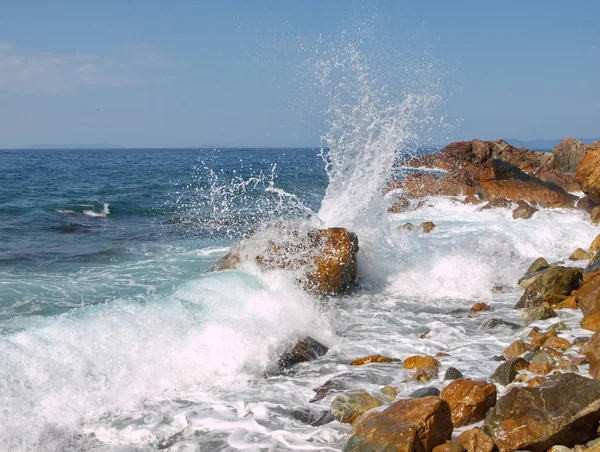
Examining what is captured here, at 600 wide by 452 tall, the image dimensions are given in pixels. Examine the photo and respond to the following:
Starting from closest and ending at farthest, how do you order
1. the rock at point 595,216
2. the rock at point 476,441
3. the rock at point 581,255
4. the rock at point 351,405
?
the rock at point 476,441, the rock at point 351,405, the rock at point 581,255, the rock at point 595,216

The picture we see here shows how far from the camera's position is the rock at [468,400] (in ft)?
15.3

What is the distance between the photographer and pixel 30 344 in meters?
6.43

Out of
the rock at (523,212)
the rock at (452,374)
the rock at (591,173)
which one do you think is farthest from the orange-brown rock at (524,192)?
the rock at (452,374)

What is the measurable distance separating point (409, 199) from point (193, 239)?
820 centimetres

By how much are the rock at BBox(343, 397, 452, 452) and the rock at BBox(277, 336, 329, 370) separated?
2.27 m

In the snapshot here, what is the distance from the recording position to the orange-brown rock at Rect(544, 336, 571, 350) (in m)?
6.29

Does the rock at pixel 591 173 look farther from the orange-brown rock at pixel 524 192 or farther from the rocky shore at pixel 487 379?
the orange-brown rock at pixel 524 192

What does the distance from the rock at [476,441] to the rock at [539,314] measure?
398 cm

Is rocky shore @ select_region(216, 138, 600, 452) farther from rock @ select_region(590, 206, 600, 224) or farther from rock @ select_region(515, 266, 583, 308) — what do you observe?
rock @ select_region(590, 206, 600, 224)

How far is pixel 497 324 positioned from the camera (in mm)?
7668

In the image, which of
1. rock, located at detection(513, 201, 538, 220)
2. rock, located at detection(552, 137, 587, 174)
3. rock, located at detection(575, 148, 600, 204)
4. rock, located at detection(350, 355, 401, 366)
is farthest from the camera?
rock, located at detection(552, 137, 587, 174)

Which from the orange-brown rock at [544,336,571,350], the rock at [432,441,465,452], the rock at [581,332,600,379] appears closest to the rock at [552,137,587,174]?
the orange-brown rock at [544,336,571,350]

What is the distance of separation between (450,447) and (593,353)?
222cm

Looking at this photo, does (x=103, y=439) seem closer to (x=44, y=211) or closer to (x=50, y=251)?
(x=50, y=251)
